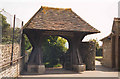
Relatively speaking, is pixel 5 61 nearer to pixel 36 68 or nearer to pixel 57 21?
pixel 36 68

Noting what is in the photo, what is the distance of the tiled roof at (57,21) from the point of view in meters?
10.6

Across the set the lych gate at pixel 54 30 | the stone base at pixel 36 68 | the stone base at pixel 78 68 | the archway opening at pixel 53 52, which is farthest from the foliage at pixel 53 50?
the stone base at pixel 36 68

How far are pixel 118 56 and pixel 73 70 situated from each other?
15.3 ft

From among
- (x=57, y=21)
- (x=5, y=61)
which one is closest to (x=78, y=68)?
(x=57, y=21)

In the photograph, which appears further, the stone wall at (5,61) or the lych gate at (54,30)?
the lych gate at (54,30)

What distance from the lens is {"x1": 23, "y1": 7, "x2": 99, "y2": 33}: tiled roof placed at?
10.6 m

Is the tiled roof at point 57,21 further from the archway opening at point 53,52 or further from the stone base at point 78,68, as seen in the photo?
the archway opening at point 53,52

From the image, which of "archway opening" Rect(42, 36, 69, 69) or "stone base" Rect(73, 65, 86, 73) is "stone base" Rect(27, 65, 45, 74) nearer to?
"stone base" Rect(73, 65, 86, 73)

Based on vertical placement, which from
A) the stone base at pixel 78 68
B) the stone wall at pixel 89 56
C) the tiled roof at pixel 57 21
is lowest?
the stone base at pixel 78 68

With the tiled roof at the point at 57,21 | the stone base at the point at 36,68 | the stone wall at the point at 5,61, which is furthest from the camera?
the tiled roof at the point at 57,21

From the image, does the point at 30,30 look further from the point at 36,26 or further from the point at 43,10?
the point at 43,10

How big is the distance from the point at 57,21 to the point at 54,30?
3.87 feet

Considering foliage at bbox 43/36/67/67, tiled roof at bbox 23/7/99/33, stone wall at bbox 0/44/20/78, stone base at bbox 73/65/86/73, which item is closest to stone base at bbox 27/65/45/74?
stone base at bbox 73/65/86/73

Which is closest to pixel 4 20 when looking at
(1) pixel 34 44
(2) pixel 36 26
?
(2) pixel 36 26
